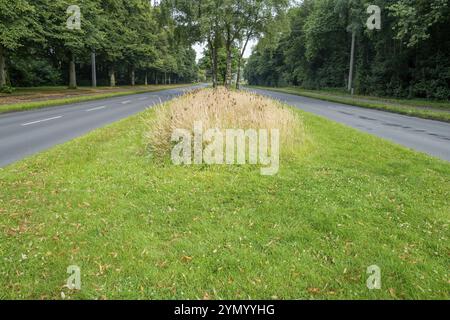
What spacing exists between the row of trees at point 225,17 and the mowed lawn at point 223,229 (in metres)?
23.9

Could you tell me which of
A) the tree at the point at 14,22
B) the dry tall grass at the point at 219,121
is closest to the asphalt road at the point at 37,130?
the dry tall grass at the point at 219,121

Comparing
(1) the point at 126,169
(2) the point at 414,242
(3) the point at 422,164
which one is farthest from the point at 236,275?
(3) the point at 422,164

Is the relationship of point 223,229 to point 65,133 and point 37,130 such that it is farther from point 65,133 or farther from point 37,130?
point 37,130

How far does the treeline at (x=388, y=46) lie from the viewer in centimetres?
2294

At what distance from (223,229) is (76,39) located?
30879mm

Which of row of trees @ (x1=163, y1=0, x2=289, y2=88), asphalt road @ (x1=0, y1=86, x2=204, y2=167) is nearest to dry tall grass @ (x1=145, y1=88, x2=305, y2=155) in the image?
asphalt road @ (x1=0, y1=86, x2=204, y2=167)

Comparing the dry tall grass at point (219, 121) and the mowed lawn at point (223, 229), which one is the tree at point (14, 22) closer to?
the dry tall grass at point (219, 121)

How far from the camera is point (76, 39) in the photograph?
2964 centimetres

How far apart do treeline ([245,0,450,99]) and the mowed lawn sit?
20.3 meters

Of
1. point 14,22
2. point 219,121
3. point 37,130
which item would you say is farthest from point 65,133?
point 14,22

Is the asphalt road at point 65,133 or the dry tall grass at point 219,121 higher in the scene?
the dry tall grass at point 219,121

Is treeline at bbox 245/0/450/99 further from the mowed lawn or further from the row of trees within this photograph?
the mowed lawn

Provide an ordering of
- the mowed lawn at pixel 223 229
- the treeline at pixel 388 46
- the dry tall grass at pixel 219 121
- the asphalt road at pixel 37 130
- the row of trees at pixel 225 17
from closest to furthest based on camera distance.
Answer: the mowed lawn at pixel 223 229, the dry tall grass at pixel 219 121, the asphalt road at pixel 37 130, the treeline at pixel 388 46, the row of trees at pixel 225 17

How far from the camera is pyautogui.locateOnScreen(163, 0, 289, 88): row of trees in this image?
28.1m
